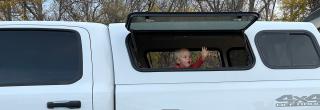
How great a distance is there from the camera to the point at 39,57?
439 centimetres

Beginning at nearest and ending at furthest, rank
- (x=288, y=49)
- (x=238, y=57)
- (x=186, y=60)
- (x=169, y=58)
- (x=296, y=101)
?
(x=296, y=101) < (x=288, y=49) < (x=186, y=60) < (x=238, y=57) < (x=169, y=58)

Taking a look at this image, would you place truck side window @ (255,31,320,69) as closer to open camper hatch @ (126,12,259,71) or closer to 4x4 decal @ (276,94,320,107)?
open camper hatch @ (126,12,259,71)

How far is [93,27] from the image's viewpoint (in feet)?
15.1

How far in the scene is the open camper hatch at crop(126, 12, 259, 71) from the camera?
4.40 metres

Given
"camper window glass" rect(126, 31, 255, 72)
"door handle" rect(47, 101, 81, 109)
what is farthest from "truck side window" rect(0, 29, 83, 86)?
"camper window glass" rect(126, 31, 255, 72)

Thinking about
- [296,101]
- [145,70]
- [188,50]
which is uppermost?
[188,50]

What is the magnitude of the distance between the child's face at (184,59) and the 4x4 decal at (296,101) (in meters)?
0.84

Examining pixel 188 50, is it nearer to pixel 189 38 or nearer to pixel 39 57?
pixel 189 38

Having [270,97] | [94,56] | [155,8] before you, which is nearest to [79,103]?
[94,56]

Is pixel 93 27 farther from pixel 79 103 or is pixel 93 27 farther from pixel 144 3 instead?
pixel 144 3

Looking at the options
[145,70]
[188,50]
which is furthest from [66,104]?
[188,50]

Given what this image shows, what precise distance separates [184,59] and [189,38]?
1.33ft

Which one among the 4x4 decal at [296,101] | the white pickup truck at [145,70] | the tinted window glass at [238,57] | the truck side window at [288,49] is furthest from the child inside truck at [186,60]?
the 4x4 decal at [296,101]

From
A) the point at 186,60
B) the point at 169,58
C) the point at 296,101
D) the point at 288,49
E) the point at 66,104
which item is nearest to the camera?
the point at 66,104
